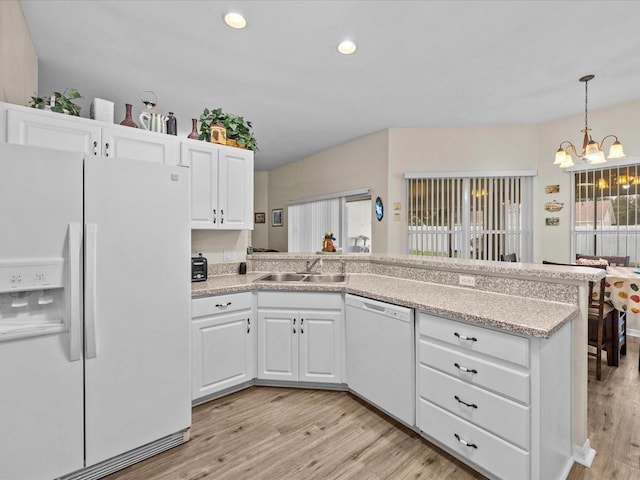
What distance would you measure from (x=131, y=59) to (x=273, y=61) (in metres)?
1.30

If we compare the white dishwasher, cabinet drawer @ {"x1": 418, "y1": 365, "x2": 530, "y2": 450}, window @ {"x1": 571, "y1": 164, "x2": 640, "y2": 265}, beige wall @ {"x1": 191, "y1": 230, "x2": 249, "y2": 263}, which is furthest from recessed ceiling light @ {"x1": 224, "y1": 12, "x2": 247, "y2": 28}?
window @ {"x1": 571, "y1": 164, "x2": 640, "y2": 265}

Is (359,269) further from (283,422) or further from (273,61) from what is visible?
(273,61)

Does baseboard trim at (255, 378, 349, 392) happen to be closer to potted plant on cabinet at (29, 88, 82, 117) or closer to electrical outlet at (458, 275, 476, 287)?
electrical outlet at (458, 275, 476, 287)

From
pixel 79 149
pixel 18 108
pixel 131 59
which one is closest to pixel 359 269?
pixel 79 149

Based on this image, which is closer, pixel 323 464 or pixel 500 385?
pixel 500 385

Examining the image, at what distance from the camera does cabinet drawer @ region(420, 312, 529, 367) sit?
4.63 ft

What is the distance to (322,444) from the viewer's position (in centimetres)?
188

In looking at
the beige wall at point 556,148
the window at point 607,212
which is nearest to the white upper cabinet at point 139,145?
the beige wall at point 556,148

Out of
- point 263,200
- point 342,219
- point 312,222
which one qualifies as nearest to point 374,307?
point 342,219

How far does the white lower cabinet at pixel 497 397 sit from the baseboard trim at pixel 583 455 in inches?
2.6

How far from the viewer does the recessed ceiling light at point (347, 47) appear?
2.68m

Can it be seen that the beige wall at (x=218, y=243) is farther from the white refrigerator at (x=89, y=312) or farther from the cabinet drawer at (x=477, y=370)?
the cabinet drawer at (x=477, y=370)

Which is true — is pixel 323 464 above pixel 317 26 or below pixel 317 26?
below

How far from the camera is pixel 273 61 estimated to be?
2955 mm
